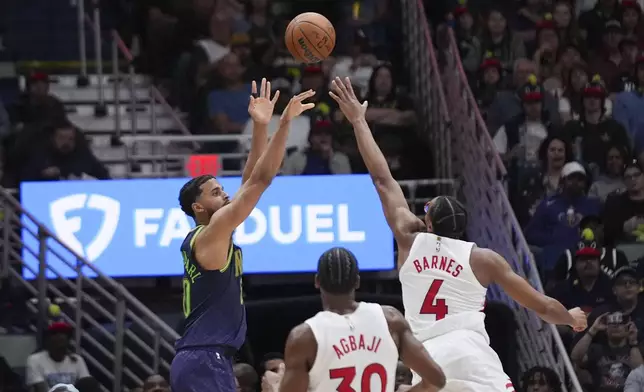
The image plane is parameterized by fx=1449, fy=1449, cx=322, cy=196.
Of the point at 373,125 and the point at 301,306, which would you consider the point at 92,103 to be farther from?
the point at 301,306

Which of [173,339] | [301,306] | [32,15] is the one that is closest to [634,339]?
[301,306]

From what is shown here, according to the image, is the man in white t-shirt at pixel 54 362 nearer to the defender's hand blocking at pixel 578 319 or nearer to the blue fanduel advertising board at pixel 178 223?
the blue fanduel advertising board at pixel 178 223

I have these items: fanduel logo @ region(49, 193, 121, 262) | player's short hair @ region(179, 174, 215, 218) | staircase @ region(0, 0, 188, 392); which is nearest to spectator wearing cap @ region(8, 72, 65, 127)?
staircase @ region(0, 0, 188, 392)

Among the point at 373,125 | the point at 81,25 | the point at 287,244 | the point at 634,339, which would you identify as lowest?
the point at 634,339

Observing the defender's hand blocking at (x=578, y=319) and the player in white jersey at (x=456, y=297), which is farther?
the defender's hand blocking at (x=578, y=319)

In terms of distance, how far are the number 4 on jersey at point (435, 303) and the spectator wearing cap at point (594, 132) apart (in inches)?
282

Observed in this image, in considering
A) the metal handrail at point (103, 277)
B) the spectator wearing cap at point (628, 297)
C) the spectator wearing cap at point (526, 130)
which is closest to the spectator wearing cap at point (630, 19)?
the spectator wearing cap at point (526, 130)

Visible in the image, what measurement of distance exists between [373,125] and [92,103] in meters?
3.53

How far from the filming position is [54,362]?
1213 cm

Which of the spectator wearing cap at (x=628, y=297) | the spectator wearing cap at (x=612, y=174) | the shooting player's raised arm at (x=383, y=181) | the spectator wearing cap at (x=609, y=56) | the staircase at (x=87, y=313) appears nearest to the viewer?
the shooting player's raised arm at (x=383, y=181)

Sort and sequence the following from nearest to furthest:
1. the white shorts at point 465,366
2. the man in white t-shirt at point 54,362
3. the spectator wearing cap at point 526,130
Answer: the white shorts at point 465,366, the man in white t-shirt at point 54,362, the spectator wearing cap at point 526,130

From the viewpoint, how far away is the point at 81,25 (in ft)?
55.0

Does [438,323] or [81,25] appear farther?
[81,25]

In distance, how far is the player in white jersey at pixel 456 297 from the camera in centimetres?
820
